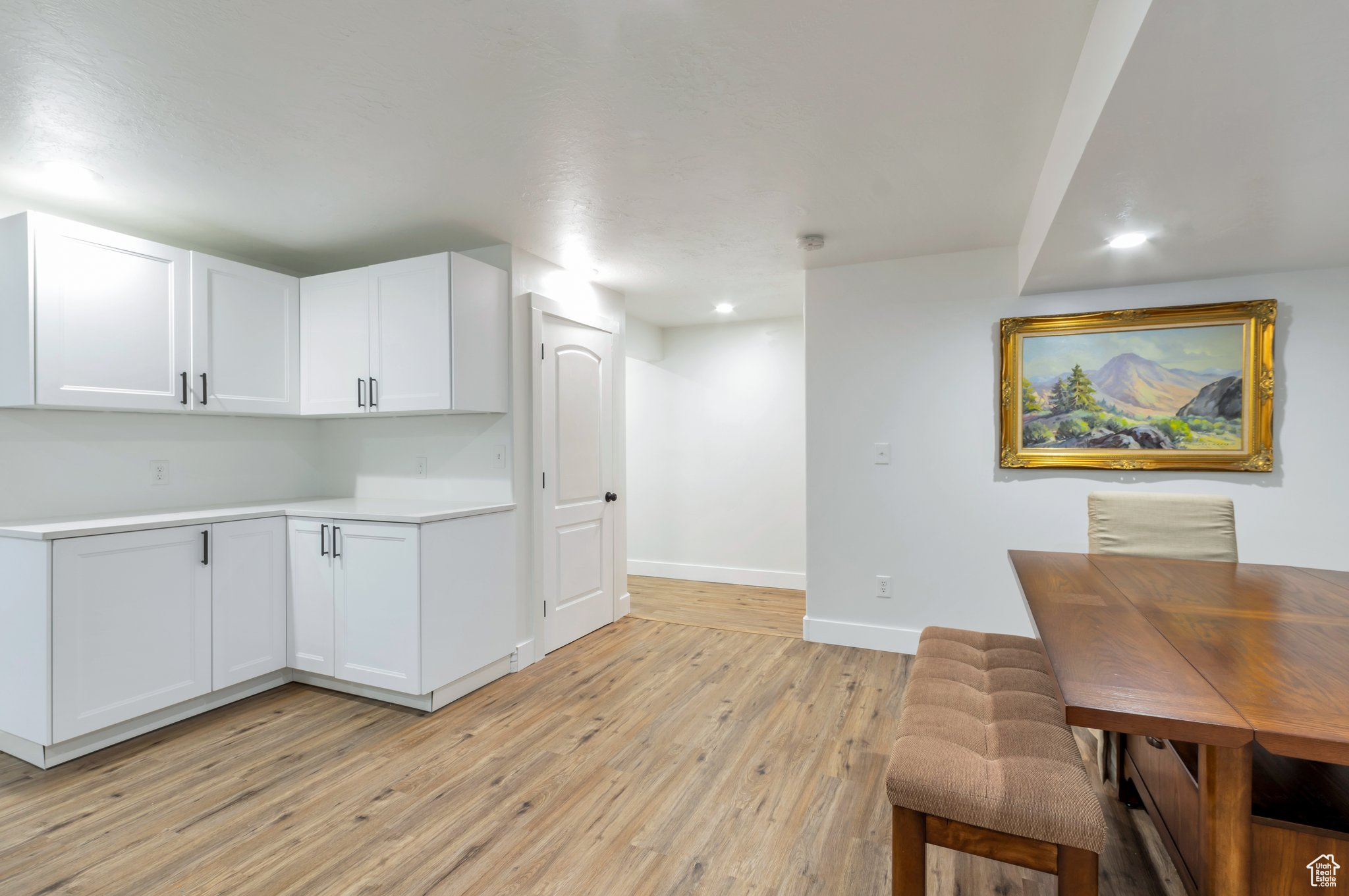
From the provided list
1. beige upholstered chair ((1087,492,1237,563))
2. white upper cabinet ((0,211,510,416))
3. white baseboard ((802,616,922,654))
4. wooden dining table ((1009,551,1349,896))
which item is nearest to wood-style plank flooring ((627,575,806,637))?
white baseboard ((802,616,922,654))

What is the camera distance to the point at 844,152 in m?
2.23

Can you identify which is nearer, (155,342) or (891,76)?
(891,76)

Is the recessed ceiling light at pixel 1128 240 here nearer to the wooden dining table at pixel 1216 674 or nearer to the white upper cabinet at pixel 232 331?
the wooden dining table at pixel 1216 674

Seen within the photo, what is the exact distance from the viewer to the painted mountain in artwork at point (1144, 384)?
297cm

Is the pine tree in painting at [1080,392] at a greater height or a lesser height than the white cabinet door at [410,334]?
lesser

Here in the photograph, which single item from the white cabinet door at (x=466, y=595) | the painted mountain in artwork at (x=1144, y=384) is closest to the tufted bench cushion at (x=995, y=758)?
the painted mountain in artwork at (x=1144, y=384)

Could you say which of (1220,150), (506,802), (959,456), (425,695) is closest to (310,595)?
(425,695)

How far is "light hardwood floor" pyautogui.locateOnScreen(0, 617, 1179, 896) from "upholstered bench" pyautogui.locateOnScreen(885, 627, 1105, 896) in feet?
1.78

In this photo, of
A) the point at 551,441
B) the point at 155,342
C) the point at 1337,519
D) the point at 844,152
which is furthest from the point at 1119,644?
the point at 155,342

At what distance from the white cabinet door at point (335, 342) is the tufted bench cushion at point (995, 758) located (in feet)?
9.59

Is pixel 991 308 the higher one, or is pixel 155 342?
pixel 991 308

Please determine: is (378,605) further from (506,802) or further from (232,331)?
(232,331)

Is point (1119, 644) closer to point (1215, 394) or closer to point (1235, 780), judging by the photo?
point (1235, 780)

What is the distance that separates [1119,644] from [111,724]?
3.45 metres
